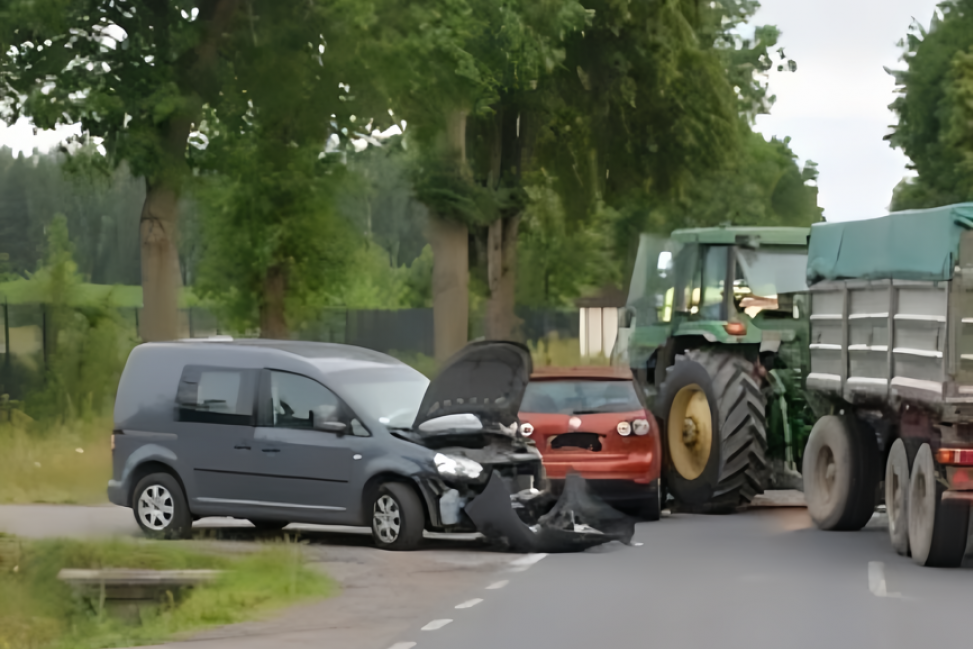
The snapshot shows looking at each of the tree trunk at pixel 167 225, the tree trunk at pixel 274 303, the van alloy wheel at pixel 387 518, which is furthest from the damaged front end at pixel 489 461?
the tree trunk at pixel 274 303

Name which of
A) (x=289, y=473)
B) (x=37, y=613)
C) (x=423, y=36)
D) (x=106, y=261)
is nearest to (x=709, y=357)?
(x=289, y=473)

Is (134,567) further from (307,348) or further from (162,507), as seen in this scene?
(307,348)

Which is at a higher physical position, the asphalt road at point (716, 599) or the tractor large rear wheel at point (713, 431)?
the tractor large rear wheel at point (713, 431)

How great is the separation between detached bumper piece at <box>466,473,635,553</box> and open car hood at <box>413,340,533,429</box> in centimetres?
64

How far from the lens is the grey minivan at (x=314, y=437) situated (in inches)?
583

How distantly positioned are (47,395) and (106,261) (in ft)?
232

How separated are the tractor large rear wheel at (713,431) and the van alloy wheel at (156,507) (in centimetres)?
528

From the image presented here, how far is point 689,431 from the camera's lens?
1792 centimetres

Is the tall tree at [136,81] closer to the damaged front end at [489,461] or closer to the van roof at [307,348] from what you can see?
the van roof at [307,348]

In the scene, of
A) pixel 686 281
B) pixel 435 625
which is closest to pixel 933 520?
pixel 435 625

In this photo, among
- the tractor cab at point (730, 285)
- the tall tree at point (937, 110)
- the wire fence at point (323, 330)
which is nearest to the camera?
the tractor cab at point (730, 285)

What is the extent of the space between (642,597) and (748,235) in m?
7.23

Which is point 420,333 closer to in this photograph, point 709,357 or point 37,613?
point 709,357

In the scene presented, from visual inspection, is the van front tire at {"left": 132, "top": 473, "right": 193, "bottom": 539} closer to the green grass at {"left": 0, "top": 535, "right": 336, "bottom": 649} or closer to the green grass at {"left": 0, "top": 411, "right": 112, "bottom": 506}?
the green grass at {"left": 0, "top": 535, "right": 336, "bottom": 649}
